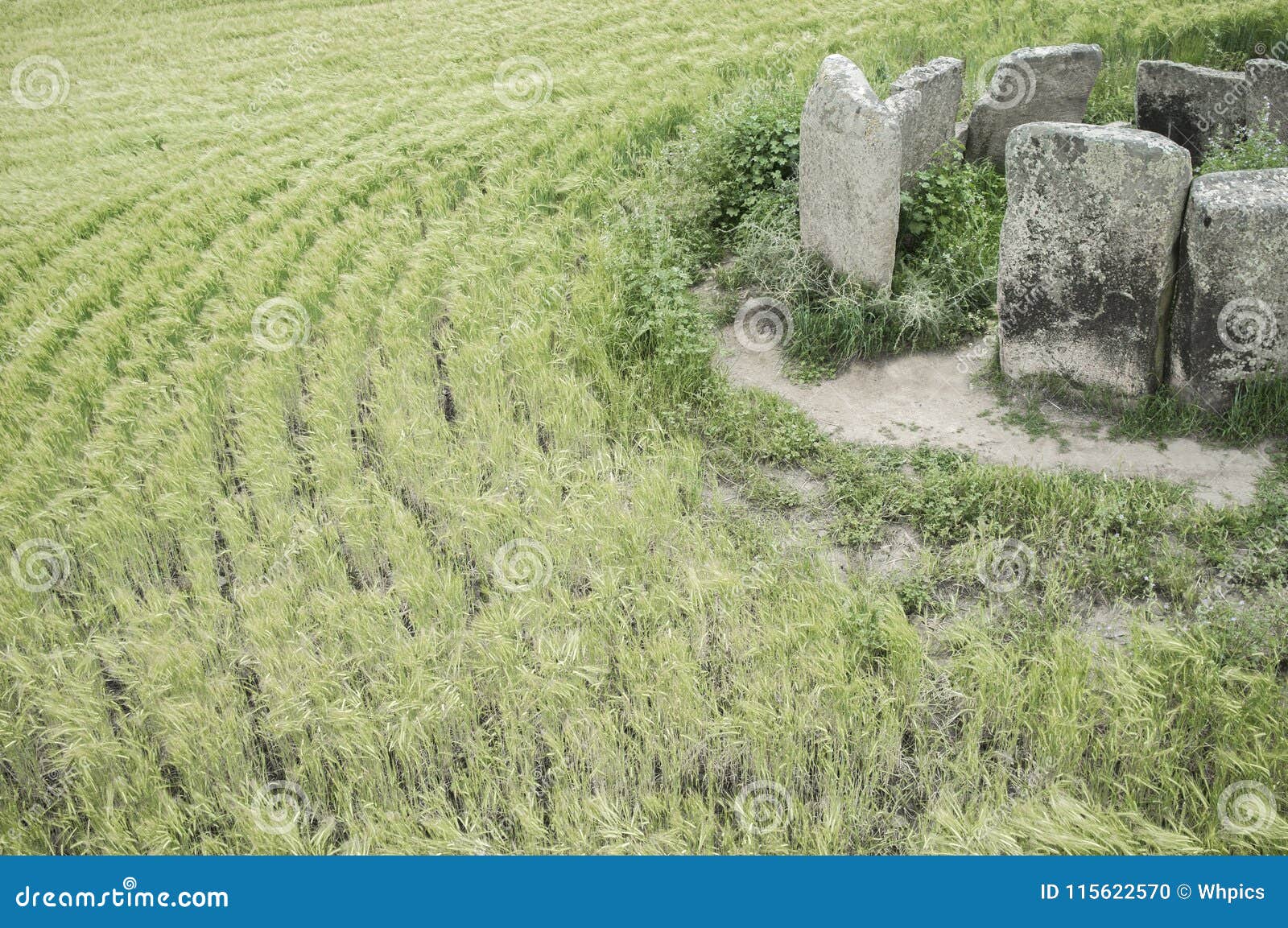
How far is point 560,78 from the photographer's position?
39.4 ft

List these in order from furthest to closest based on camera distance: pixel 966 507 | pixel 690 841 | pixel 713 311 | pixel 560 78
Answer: pixel 560 78, pixel 713 311, pixel 966 507, pixel 690 841

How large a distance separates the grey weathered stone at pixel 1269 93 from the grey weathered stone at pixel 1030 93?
1.41 metres

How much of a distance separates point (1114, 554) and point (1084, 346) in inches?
64.8

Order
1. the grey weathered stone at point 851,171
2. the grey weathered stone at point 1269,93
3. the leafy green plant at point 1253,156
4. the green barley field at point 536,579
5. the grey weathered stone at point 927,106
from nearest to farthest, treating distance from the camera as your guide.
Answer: the green barley field at point 536,579
the leafy green plant at point 1253,156
the grey weathered stone at point 851,171
the grey weathered stone at point 1269,93
the grey weathered stone at point 927,106

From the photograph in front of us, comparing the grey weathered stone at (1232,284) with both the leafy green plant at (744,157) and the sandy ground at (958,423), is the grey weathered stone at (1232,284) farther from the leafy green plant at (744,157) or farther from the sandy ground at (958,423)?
the leafy green plant at (744,157)

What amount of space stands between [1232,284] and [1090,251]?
0.75 meters

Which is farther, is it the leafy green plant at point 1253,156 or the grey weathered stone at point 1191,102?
the grey weathered stone at point 1191,102

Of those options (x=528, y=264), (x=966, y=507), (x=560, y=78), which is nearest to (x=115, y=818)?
(x=966, y=507)

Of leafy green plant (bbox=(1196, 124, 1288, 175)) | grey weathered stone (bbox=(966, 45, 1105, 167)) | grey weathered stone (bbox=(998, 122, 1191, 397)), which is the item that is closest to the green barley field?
grey weathered stone (bbox=(998, 122, 1191, 397))

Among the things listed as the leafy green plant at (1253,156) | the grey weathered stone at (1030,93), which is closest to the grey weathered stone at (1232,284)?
the leafy green plant at (1253,156)

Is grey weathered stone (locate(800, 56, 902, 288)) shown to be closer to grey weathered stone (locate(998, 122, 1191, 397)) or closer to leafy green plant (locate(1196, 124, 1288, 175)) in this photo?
grey weathered stone (locate(998, 122, 1191, 397))

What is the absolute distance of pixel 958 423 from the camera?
6148 mm

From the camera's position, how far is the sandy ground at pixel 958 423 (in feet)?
18.2

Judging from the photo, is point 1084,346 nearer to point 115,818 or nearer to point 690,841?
point 690,841
